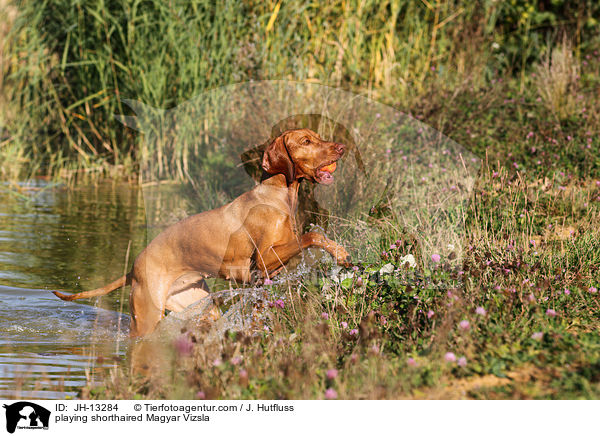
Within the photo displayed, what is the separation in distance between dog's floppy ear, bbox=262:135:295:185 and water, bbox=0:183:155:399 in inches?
58.2

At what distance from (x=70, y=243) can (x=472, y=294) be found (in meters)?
5.10

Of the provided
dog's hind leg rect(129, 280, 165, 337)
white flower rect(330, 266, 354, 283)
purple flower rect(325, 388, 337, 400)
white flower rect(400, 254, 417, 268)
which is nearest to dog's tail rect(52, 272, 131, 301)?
dog's hind leg rect(129, 280, 165, 337)

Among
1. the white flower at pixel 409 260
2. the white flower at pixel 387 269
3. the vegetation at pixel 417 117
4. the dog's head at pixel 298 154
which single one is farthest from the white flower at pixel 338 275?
the dog's head at pixel 298 154

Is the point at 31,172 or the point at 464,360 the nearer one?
the point at 464,360

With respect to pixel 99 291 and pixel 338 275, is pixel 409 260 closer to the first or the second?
pixel 338 275

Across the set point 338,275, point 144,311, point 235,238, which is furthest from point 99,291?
point 338,275

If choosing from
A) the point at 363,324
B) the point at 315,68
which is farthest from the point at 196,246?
the point at 315,68

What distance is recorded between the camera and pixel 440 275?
467 cm

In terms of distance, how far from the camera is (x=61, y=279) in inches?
271

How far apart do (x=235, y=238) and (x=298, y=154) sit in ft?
2.43

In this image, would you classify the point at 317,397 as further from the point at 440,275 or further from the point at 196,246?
the point at 196,246

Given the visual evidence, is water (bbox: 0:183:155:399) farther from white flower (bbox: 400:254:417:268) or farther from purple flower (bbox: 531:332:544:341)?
purple flower (bbox: 531:332:544:341)

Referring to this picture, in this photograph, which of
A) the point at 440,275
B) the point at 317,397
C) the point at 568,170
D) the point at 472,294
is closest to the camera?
the point at 317,397

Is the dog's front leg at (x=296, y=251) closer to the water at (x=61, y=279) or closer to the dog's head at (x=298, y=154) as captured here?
the dog's head at (x=298, y=154)
